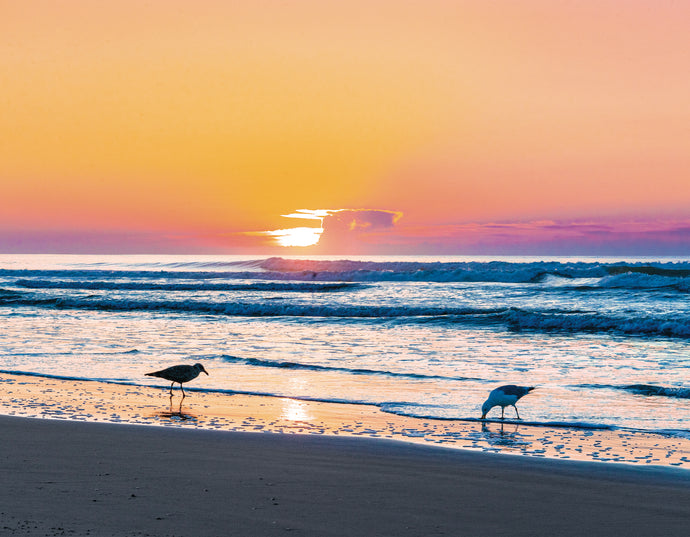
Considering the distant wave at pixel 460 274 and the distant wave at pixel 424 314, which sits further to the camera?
the distant wave at pixel 460 274

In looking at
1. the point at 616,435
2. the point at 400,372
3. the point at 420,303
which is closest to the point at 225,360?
the point at 400,372

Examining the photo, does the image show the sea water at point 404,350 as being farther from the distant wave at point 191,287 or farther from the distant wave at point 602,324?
the distant wave at point 191,287

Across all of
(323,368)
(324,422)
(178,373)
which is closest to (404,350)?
(323,368)

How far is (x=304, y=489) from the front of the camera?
18.2 feet

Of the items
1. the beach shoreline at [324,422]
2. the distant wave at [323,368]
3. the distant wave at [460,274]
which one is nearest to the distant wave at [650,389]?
the distant wave at [323,368]

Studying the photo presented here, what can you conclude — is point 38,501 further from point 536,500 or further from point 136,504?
point 536,500

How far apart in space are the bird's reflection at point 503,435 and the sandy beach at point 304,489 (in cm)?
76

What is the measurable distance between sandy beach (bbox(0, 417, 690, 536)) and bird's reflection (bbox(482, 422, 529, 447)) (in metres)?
0.76

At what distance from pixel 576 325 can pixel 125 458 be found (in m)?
17.2

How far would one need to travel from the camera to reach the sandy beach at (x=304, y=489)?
15.3 ft

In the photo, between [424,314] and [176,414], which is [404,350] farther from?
[424,314]

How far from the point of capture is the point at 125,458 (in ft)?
20.9

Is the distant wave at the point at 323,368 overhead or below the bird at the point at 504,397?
below

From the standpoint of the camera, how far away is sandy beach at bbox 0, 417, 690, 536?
4.67 meters
